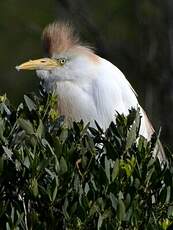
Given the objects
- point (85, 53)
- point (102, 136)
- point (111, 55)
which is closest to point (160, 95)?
point (111, 55)

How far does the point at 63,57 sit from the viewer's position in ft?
19.3

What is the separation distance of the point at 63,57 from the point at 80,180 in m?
2.72

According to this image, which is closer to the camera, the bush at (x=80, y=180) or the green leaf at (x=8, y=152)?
the bush at (x=80, y=180)

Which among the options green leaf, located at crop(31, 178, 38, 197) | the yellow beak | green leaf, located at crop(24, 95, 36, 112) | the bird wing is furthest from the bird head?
green leaf, located at crop(31, 178, 38, 197)

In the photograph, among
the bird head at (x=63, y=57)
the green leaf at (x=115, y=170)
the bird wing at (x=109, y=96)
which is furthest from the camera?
the bird head at (x=63, y=57)

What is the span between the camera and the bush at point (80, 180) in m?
3.11

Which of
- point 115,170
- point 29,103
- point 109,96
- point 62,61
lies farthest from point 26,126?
point 62,61

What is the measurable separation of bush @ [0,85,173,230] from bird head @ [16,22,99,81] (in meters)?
2.29

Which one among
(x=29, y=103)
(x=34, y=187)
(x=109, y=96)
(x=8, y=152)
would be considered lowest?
(x=34, y=187)

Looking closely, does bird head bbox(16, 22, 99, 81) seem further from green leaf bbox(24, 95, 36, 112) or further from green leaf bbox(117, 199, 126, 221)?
green leaf bbox(117, 199, 126, 221)

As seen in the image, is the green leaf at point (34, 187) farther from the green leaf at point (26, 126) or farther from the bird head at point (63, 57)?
the bird head at point (63, 57)

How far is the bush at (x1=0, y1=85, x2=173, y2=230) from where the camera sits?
10.2 feet

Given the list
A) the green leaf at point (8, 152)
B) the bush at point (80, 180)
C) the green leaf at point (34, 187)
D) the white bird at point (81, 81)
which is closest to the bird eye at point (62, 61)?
the white bird at point (81, 81)

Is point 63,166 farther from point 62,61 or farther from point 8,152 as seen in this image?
point 62,61
